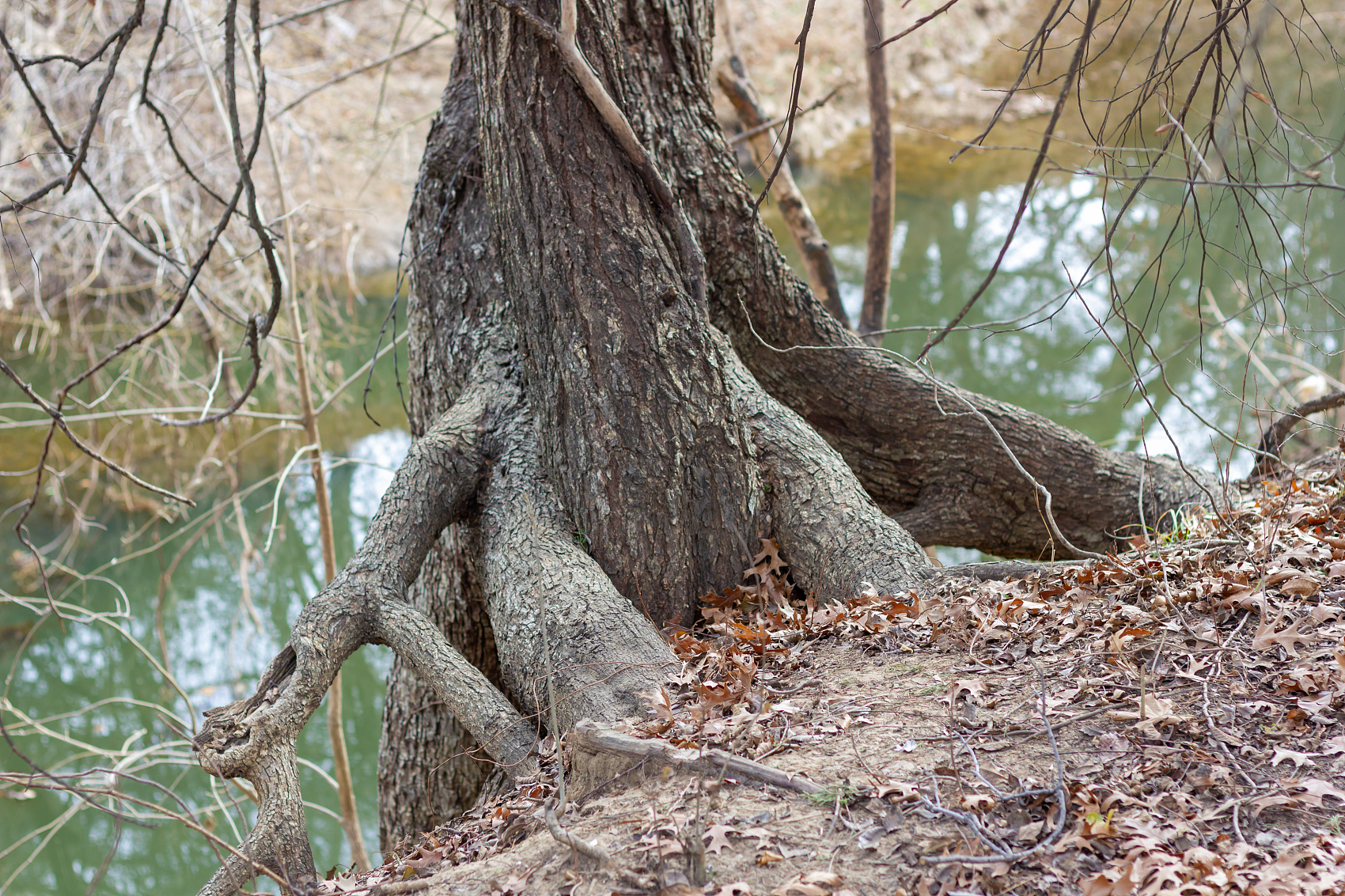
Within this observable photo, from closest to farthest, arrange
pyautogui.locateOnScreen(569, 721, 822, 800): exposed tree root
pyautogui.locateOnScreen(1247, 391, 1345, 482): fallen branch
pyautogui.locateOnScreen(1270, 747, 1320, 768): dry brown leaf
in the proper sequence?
pyautogui.locateOnScreen(1270, 747, 1320, 768): dry brown leaf
pyautogui.locateOnScreen(569, 721, 822, 800): exposed tree root
pyautogui.locateOnScreen(1247, 391, 1345, 482): fallen branch

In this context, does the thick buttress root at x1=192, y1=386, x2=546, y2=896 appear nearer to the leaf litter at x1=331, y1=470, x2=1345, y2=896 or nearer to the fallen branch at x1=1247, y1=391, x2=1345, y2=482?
the leaf litter at x1=331, y1=470, x2=1345, y2=896

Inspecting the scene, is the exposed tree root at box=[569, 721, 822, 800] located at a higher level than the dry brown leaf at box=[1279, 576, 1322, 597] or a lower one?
lower

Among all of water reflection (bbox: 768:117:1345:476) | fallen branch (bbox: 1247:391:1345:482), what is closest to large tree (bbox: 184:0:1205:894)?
fallen branch (bbox: 1247:391:1345:482)

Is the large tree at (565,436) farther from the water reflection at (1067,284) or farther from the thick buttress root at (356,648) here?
the water reflection at (1067,284)

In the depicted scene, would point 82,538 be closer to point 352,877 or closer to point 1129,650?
point 352,877

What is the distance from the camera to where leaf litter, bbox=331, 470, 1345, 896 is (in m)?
1.80

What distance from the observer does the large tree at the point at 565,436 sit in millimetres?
2906

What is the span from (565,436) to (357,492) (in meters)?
8.86

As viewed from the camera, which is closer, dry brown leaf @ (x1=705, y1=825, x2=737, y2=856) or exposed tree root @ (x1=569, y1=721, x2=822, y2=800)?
dry brown leaf @ (x1=705, y1=825, x2=737, y2=856)

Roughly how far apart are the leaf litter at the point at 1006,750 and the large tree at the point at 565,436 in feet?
0.98

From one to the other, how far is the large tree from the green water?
264 cm

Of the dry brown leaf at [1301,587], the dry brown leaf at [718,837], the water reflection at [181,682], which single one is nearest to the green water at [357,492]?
the water reflection at [181,682]

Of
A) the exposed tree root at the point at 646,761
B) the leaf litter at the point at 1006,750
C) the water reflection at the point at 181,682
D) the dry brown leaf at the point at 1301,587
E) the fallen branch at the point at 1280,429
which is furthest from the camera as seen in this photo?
the water reflection at the point at 181,682

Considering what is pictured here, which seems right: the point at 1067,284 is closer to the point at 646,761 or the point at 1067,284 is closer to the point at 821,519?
the point at 821,519
